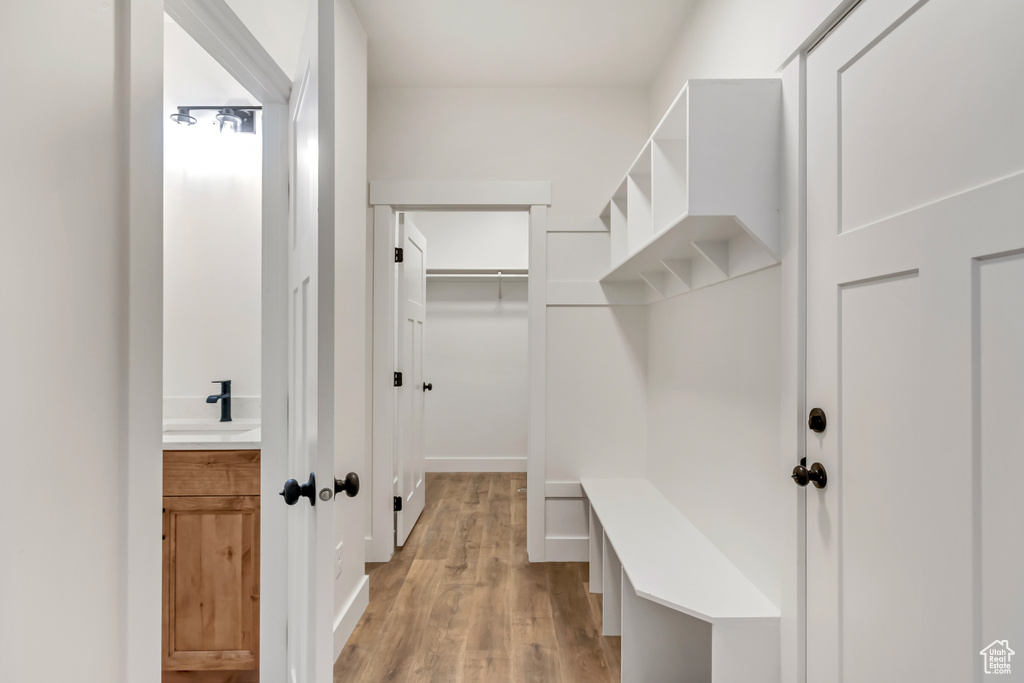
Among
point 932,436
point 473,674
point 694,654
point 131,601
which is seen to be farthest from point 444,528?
point 932,436

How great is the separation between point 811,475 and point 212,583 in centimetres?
190

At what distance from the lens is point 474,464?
5000 millimetres

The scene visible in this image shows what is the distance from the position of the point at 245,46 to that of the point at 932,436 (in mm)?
1867

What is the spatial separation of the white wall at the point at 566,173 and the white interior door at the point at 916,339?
1644 millimetres

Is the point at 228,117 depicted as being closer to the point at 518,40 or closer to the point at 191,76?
the point at 191,76

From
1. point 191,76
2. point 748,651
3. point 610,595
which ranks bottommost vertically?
point 610,595

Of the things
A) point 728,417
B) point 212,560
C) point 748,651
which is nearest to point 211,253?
point 212,560

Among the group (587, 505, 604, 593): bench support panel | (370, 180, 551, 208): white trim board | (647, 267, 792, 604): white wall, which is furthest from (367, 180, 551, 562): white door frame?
(647, 267, 792, 604): white wall

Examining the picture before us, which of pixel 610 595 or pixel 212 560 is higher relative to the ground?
pixel 212 560

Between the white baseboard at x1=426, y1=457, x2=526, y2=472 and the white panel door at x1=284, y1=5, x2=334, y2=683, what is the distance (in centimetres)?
349

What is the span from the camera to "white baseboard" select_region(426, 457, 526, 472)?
5.00 meters

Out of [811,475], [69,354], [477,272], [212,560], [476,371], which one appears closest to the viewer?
[69,354]

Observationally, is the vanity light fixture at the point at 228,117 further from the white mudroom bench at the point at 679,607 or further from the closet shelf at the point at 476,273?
the closet shelf at the point at 476,273

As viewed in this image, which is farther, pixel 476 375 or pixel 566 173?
pixel 476 375
